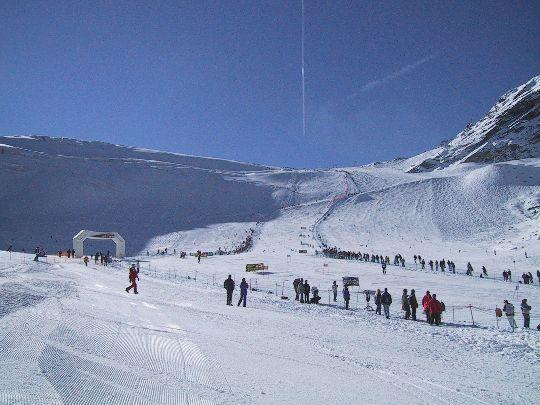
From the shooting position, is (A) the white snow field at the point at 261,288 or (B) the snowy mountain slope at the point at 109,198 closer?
(A) the white snow field at the point at 261,288

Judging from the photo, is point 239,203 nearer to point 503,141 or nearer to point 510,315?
point 510,315

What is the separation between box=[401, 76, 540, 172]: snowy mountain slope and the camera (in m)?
159

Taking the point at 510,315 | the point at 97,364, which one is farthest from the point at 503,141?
the point at 97,364

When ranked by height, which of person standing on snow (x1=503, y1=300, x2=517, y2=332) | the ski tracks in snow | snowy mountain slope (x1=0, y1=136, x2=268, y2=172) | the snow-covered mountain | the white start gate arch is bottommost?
person standing on snow (x1=503, y1=300, x2=517, y2=332)

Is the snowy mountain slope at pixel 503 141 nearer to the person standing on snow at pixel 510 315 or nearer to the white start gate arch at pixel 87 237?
the white start gate arch at pixel 87 237

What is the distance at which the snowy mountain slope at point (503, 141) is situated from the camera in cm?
15862

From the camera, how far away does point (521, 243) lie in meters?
51.3

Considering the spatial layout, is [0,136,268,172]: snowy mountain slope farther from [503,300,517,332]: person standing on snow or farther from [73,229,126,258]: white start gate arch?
[503,300,517,332]: person standing on snow

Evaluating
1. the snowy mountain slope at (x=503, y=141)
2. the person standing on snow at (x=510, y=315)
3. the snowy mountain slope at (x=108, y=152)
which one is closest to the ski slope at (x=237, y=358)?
the person standing on snow at (x=510, y=315)

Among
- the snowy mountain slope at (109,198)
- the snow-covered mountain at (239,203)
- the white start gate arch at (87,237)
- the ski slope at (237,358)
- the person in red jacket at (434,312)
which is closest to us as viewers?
the ski slope at (237,358)

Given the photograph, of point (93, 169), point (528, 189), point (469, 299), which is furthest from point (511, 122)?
point (469, 299)

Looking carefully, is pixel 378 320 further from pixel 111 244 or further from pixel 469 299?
pixel 111 244

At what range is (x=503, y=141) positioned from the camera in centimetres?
16762

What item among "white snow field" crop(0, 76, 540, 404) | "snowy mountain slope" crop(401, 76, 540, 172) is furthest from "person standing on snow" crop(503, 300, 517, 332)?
"snowy mountain slope" crop(401, 76, 540, 172)
